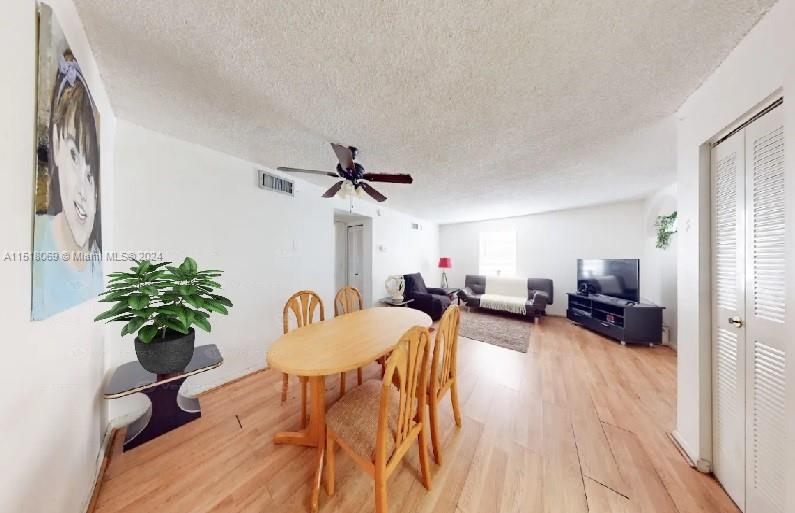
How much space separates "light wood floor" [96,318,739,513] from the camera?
3.95 feet

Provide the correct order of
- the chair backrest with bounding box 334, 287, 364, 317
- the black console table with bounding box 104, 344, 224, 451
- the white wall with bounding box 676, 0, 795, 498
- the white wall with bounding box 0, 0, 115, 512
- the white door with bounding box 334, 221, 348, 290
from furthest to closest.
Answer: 1. the white door with bounding box 334, 221, 348, 290
2. the chair backrest with bounding box 334, 287, 364, 317
3. the black console table with bounding box 104, 344, 224, 451
4. the white wall with bounding box 676, 0, 795, 498
5. the white wall with bounding box 0, 0, 115, 512

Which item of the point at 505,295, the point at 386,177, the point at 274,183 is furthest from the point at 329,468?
the point at 505,295

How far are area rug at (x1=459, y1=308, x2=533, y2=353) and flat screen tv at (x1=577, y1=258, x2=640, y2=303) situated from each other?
4.17 feet

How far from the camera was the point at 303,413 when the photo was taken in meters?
1.73

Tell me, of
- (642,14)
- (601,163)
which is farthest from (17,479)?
(601,163)

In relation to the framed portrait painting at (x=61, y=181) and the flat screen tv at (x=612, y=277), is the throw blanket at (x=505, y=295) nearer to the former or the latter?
the flat screen tv at (x=612, y=277)

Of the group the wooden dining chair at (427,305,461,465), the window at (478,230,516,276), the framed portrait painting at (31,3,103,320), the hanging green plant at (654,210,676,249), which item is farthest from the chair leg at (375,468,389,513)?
the window at (478,230,516,276)

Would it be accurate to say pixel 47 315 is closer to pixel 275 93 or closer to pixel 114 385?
pixel 114 385

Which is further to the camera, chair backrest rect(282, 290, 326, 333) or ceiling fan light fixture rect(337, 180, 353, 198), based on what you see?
chair backrest rect(282, 290, 326, 333)

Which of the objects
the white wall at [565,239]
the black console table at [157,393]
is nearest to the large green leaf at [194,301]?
the black console table at [157,393]

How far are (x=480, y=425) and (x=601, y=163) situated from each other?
2.89 metres

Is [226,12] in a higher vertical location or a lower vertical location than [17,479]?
higher

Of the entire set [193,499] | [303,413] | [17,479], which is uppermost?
[17,479]

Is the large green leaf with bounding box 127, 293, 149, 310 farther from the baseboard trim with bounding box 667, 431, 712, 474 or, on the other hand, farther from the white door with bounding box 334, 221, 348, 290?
the white door with bounding box 334, 221, 348, 290
